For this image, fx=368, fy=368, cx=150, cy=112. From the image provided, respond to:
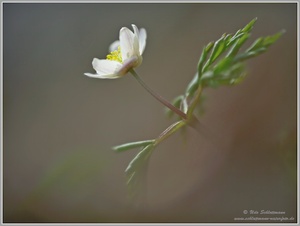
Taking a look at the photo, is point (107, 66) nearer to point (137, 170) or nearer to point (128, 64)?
point (128, 64)

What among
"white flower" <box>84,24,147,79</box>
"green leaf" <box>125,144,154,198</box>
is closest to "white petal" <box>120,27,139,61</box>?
"white flower" <box>84,24,147,79</box>

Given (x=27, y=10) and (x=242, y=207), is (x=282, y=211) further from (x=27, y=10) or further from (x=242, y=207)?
(x=27, y=10)

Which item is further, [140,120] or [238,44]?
[140,120]

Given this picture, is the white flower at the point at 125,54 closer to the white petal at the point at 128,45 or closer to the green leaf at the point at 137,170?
the white petal at the point at 128,45

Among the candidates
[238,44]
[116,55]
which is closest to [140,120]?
[116,55]

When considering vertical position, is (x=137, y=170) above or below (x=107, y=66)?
below

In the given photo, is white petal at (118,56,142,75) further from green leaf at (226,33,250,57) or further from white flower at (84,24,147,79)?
green leaf at (226,33,250,57)

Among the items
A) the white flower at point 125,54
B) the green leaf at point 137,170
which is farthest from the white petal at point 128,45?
the green leaf at point 137,170

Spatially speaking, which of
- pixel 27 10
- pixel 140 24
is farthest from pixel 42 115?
pixel 140 24
